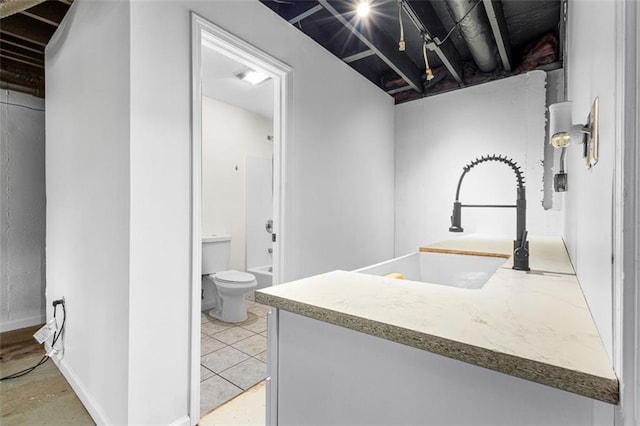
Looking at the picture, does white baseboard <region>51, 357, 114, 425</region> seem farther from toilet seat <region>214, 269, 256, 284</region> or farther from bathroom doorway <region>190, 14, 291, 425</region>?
toilet seat <region>214, 269, 256, 284</region>

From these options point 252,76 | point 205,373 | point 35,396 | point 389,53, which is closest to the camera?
point 35,396

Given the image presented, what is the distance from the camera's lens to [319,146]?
2.53m

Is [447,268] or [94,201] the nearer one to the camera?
[94,201]

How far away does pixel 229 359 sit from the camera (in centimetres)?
234

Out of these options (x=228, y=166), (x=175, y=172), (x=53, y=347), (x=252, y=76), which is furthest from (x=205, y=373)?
(x=252, y=76)

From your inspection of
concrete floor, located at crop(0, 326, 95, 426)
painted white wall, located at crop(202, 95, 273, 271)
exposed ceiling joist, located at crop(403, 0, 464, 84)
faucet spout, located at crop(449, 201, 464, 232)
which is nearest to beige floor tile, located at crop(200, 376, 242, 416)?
concrete floor, located at crop(0, 326, 95, 426)

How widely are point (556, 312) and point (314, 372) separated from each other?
61 centimetres

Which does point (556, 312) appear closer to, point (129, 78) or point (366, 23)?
point (129, 78)

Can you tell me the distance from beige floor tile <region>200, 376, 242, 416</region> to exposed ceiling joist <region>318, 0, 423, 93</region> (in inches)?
103

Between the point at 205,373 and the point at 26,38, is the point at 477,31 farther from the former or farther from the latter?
the point at 26,38

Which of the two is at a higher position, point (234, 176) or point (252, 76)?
point (252, 76)

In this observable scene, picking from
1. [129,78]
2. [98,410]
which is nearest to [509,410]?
[129,78]

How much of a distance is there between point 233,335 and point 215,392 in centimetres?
88

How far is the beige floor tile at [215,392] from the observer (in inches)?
70.7
